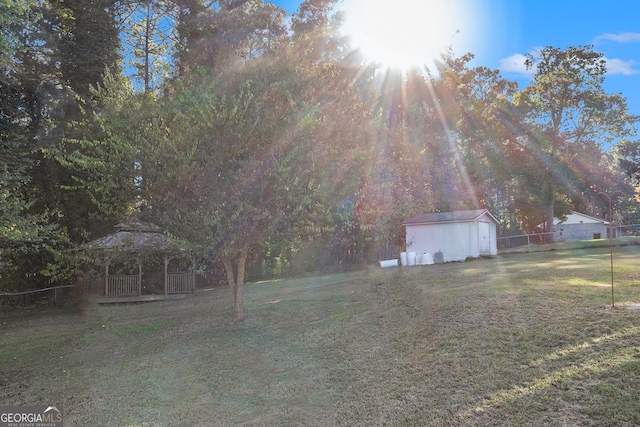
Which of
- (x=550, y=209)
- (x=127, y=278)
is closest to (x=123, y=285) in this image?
(x=127, y=278)

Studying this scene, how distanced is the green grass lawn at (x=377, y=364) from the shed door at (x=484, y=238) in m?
11.6

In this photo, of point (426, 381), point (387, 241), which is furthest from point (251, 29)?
point (426, 381)

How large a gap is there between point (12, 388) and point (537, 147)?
36027mm

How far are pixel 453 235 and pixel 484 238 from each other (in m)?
2.23

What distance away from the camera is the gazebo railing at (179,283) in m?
20.0

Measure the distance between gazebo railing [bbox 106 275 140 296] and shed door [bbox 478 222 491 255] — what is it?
17319mm

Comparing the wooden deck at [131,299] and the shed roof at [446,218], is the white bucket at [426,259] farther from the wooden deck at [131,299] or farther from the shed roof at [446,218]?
the wooden deck at [131,299]

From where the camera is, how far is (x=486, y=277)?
12688mm

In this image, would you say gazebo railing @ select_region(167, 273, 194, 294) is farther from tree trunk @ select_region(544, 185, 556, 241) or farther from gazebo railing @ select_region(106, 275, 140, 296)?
tree trunk @ select_region(544, 185, 556, 241)

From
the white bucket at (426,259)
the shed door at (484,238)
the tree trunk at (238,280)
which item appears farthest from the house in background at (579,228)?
the tree trunk at (238,280)

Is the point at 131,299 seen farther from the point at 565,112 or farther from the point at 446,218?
the point at 565,112

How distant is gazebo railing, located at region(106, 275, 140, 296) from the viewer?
18.7 meters

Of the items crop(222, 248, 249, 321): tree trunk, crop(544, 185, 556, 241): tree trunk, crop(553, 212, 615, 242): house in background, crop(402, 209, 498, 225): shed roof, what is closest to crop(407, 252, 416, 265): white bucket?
crop(402, 209, 498, 225): shed roof

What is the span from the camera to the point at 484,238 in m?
23.5
